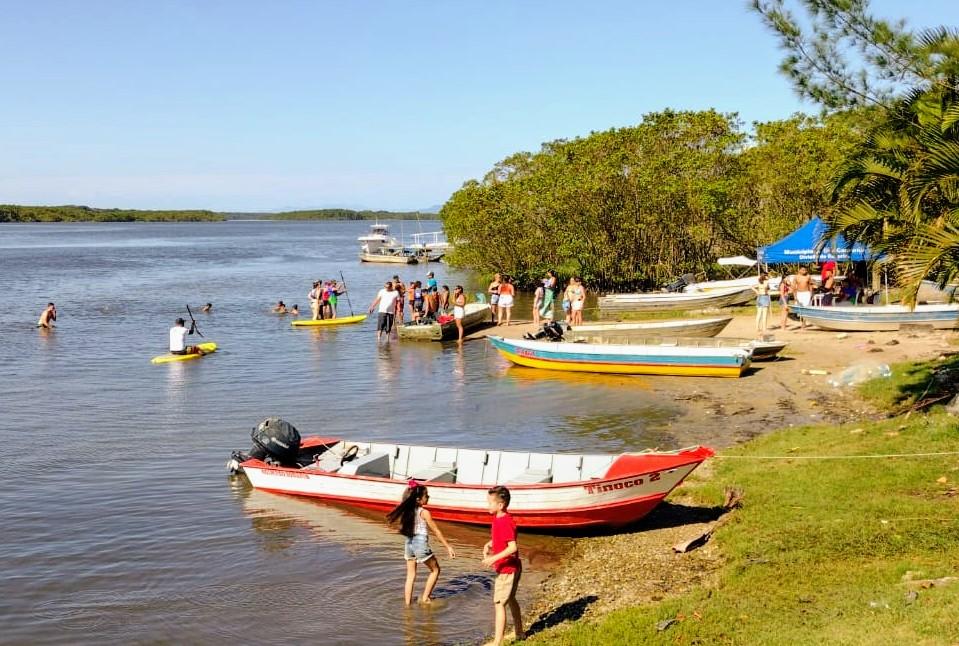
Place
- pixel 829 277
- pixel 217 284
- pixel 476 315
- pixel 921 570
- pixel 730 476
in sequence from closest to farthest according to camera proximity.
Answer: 1. pixel 921 570
2. pixel 730 476
3. pixel 829 277
4. pixel 476 315
5. pixel 217 284

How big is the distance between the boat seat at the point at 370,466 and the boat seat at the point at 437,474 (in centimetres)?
73

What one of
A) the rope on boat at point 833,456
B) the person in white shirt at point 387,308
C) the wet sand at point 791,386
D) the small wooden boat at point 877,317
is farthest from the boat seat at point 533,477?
the person in white shirt at point 387,308

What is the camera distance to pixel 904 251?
1353 centimetres

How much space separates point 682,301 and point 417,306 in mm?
10399

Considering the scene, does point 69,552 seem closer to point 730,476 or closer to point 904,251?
point 730,476

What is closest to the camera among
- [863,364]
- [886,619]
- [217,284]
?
[886,619]

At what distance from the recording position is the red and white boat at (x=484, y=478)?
12.6 m

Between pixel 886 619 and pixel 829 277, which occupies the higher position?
pixel 829 277

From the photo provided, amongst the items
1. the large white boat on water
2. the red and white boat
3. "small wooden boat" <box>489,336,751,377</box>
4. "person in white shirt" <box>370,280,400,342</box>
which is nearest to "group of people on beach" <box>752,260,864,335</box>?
"small wooden boat" <box>489,336,751,377</box>

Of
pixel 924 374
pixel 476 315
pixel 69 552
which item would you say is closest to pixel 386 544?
pixel 69 552

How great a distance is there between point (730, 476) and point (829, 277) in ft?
63.7

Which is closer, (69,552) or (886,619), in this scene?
(886,619)

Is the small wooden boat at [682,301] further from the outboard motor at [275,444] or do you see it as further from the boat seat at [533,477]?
the boat seat at [533,477]

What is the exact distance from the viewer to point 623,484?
12.4m
